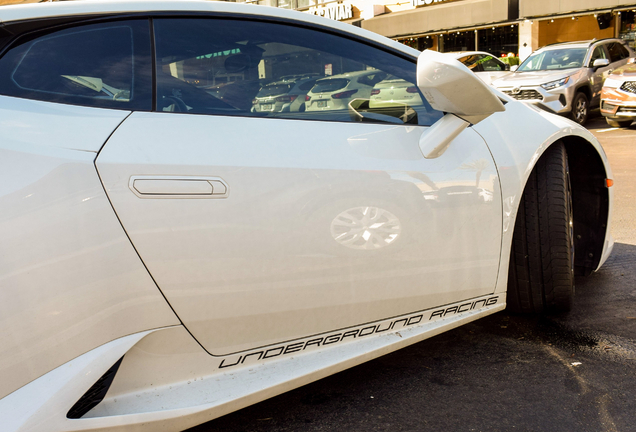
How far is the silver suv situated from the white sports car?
344 inches

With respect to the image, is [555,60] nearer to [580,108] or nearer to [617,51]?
[580,108]

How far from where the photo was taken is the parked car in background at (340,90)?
2.08 m

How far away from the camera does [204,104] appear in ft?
6.12

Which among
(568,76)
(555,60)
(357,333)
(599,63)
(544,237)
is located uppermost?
(555,60)

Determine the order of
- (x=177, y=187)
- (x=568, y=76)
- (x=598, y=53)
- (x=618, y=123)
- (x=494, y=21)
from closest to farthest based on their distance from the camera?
(x=177, y=187)
(x=568, y=76)
(x=618, y=123)
(x=598, y=53)
(x=494, y=21)

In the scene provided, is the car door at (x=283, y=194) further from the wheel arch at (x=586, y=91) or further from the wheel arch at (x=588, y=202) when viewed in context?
the wheel arch at (x=586, y=91)

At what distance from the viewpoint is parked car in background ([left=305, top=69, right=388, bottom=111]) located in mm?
2084

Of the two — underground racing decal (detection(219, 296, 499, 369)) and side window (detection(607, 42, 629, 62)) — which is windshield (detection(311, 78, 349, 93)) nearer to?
underground racing decal (detection(219, 296, 499, 369))

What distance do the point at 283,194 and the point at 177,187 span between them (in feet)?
1.05

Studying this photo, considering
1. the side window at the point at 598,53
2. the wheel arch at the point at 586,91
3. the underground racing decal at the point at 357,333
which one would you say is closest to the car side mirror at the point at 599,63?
the side window at the point at 598,53

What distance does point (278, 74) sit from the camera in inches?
80.6

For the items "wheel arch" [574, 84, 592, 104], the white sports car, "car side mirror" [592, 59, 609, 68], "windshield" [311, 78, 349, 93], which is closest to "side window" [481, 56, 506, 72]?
"car side mirror" [592, 59, 609, 68]

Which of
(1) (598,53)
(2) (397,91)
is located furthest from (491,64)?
(2) (397,91)

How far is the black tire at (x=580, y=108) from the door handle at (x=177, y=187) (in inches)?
419
